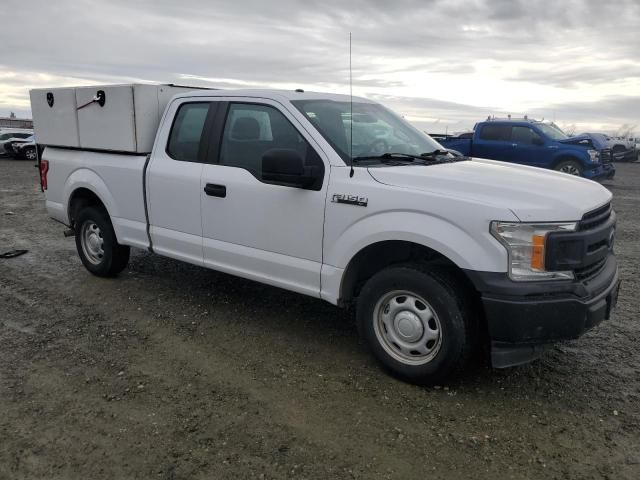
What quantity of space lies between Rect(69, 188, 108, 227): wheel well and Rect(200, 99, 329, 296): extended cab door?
6.32 feet

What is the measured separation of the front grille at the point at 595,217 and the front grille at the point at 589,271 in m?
0.26

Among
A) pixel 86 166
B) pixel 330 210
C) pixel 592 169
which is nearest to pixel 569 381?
pixel 330 210

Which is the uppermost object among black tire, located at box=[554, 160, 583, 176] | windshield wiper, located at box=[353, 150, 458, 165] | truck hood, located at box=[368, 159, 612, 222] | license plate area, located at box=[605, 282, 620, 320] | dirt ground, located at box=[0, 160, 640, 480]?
windshield wiper, located at box=[353, 150, 458, 165]

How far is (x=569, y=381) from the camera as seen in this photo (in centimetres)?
388

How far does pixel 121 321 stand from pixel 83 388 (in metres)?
1.26

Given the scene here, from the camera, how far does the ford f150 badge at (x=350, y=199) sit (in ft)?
12.4

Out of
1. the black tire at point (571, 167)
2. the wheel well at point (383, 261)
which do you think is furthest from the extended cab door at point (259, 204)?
the black tire at point (571, 167)

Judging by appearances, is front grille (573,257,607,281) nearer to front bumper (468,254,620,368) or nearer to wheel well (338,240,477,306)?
front bumper (468,254,620,368)

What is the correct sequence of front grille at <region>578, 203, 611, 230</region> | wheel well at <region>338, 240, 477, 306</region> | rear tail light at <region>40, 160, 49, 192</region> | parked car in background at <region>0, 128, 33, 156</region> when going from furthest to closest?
parked car in background at <region>0, 128, 33, 156</region> → rear tail light at <region>40, 160, 49, 192</region> → wheel well at <region>338, 240, 477, 306</region> → front grille at <region>578, 203, 611, 230</region>

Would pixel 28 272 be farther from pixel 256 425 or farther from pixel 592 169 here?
pixel 592 169

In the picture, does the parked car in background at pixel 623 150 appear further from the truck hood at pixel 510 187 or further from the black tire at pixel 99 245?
the black tire at pixel 99 245

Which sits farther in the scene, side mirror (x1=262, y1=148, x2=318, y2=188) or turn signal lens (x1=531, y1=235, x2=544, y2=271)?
side mirror (x1=262, y1=148, x2=318, y2=188)

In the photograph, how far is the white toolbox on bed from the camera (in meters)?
5.31

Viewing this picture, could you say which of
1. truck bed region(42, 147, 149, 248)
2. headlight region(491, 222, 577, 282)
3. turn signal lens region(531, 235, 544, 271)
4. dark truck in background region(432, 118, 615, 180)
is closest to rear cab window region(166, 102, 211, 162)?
truck bed region(42, 147, 149, 248)
